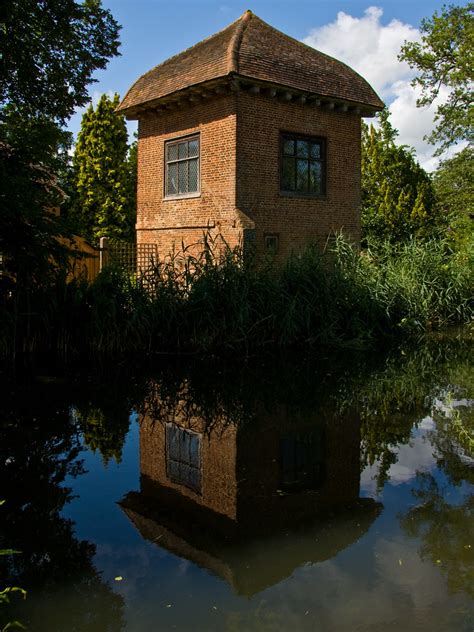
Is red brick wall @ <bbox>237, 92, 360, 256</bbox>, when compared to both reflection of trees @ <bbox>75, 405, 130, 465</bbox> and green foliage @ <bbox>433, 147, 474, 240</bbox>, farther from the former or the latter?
reflection of trees @ <bbox>75, 405, 130, 465</bbox>

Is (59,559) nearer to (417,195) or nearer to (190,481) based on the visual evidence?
(190,481)

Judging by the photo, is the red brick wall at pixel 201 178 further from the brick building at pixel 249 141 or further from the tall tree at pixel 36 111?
the tall tree at pixel 36 111

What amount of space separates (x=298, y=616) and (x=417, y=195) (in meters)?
21.4

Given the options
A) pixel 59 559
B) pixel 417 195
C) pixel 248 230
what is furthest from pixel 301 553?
pixel 417 195

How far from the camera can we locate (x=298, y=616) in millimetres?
3256

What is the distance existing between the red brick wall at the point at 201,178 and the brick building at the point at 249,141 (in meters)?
0.03

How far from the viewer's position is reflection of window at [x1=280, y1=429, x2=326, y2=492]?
206 inches

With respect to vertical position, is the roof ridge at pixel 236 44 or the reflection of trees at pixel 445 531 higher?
the roof ridge at pixel 236 44

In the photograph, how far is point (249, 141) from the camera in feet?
53.9

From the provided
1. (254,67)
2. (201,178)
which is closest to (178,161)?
(201,178)

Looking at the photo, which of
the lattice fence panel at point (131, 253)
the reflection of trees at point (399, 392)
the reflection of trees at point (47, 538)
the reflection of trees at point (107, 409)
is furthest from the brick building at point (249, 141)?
the reflection of trees at point (47, 538)

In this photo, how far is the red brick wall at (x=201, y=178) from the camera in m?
16.4

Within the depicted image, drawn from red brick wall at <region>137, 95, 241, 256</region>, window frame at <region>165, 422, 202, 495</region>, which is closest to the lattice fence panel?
red brick wall at <region>137, 95, 241, 256</region>

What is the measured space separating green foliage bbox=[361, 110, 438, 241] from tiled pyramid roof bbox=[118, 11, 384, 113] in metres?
4.59
